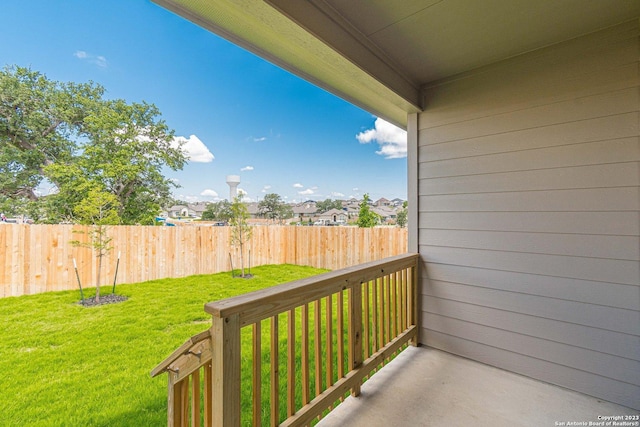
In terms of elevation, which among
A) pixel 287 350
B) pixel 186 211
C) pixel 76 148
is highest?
pixel 76 148

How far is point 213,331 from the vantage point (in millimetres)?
857

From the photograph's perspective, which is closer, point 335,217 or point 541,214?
point 541,214

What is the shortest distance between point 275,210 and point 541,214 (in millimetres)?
2907

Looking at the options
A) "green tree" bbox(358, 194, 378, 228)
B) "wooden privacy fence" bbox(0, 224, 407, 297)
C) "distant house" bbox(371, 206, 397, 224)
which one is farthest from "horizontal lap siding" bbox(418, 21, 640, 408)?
"green tree" bbox(358, 194, 378, 228)

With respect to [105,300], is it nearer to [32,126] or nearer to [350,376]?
[32,126]

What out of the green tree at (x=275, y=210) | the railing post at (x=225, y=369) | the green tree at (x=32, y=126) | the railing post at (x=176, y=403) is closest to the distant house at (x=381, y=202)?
the green tree at (x=275, y=210)

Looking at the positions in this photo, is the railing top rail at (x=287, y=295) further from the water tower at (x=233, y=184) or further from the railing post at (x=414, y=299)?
the water tower at (x=233, y=184)

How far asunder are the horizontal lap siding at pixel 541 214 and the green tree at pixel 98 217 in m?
2.97

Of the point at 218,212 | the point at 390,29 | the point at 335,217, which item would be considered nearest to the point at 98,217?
the point at 218,212

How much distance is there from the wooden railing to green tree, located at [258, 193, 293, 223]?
6.25 feet

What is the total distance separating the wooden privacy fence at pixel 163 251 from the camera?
2.16m

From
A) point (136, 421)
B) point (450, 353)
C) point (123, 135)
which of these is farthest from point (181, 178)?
point (450, 353)

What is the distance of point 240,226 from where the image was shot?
11.8ft

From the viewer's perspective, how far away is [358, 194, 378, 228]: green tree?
12.4 feet
